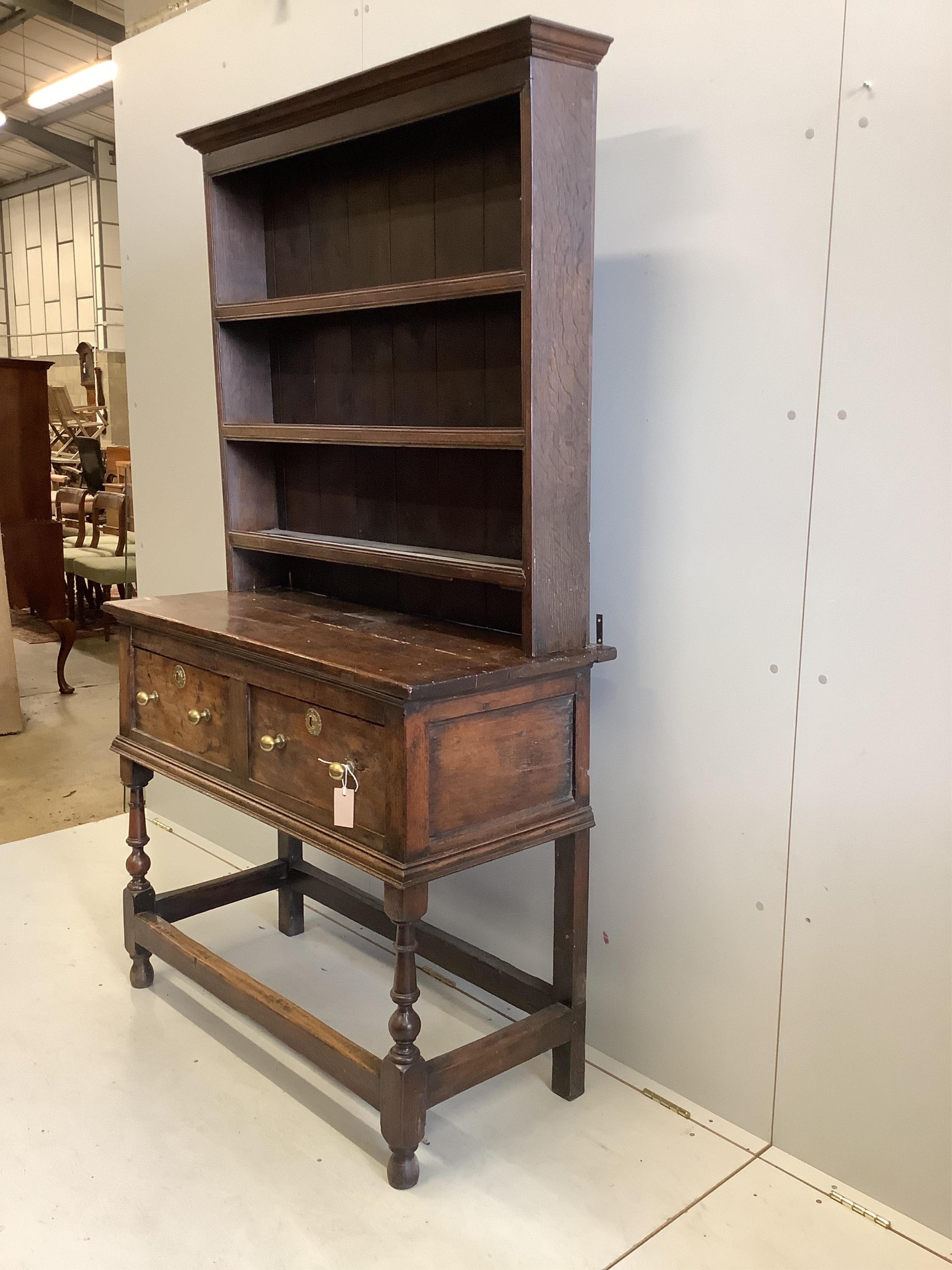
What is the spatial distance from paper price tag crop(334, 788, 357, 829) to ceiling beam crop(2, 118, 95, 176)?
12.7 metres

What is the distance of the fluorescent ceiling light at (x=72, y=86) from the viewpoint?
9.02 meters

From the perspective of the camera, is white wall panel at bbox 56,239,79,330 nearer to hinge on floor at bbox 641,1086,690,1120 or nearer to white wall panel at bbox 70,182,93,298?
white wall panel at bbox 70,182,93,298

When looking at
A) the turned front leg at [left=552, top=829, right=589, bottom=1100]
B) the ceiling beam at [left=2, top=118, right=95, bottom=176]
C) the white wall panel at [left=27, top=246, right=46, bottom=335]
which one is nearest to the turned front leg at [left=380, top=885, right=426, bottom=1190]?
the turned front leg at [left=552, top=829, right=589, bottom=1100]

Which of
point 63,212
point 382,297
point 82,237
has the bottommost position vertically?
point 382,297

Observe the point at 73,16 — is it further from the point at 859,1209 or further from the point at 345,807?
the point at 859,1209

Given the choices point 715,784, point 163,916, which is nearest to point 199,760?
point 163,916

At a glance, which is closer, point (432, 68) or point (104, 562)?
point (432, 68)

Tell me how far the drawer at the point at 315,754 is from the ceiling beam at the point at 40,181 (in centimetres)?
1335

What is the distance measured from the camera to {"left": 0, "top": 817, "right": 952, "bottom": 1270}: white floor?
5.68ft

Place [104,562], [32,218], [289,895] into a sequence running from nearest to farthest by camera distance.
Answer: [289,895] → [104,562] → [32,218]

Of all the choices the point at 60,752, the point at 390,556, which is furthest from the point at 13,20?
the point at 390,556

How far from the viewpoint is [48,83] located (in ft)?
33.5

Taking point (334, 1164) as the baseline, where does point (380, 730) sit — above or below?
above

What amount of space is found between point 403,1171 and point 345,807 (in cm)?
64
